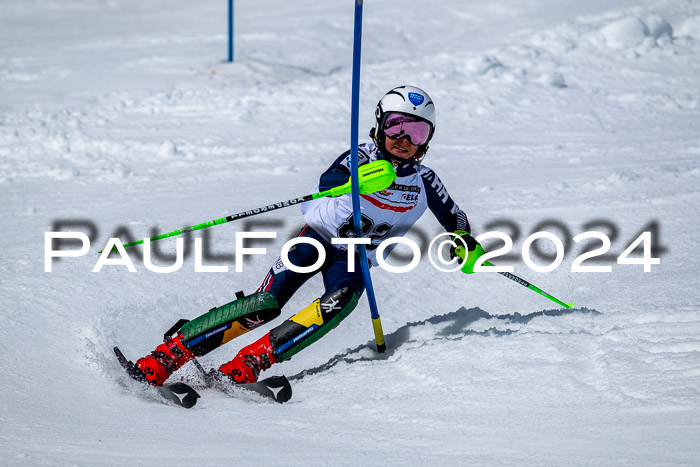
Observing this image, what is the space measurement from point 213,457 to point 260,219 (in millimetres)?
3484

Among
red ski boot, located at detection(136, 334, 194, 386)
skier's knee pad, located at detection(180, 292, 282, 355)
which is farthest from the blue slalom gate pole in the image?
red ski boot, located at detection(136, 334, 194, 386)

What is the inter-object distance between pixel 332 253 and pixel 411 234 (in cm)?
204

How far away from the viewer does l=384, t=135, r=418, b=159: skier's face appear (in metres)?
3.96

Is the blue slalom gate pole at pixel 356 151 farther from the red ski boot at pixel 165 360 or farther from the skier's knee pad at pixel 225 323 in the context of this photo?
the red ski boot at pixel 165 360

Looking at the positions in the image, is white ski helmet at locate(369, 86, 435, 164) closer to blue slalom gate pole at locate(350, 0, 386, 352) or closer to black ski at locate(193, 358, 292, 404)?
blue slalom gate pole at locate(350, 0, 386, 352)

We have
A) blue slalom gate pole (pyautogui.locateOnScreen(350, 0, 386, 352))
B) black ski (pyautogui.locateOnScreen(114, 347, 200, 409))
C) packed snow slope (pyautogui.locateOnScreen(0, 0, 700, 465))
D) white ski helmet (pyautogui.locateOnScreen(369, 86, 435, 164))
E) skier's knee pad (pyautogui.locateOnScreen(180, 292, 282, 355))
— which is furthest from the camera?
white ski helmet (pyautogui.locateOnScreen(369, 86, 435, 164))

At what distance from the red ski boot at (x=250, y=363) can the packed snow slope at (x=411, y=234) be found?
127 mm

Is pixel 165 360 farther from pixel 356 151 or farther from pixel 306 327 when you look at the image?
pixel 356 151

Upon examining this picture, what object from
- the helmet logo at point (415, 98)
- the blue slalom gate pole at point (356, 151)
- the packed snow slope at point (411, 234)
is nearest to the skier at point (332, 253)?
the helmet logo at point (415, 98)

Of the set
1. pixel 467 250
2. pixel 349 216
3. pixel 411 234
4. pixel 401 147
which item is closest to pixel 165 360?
pixel 349 216

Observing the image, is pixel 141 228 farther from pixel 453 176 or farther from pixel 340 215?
pixel 453 176

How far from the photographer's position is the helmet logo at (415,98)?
3.92 meters

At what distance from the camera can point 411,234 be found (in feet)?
20.1

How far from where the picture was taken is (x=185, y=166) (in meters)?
7.70
